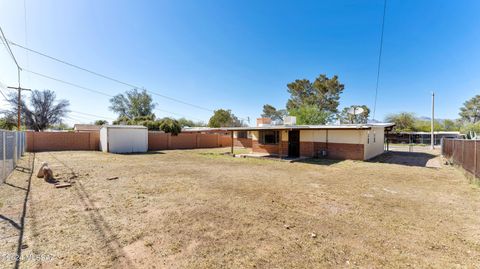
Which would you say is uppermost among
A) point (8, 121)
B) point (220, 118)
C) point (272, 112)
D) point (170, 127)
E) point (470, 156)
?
point (272, 112)

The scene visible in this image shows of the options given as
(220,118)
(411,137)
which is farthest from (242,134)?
(411,137)

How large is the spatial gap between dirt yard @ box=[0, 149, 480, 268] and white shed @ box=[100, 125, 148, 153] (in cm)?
1166

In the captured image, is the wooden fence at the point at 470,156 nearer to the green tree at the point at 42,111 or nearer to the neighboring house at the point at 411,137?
the neighboring house at the point at 411,137

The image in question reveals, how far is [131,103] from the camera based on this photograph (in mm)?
44500

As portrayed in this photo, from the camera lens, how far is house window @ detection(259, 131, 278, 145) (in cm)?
1561

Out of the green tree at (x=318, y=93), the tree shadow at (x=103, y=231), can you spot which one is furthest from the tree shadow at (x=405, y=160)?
the green tree at (x=318, y=93)

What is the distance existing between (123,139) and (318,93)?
90.9 feet

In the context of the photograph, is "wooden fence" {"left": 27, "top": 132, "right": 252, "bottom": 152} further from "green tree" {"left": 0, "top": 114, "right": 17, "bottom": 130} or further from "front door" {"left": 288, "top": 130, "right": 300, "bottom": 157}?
"green tree" {"left": 0, "top": 114, "right": 17, "bottom": 130}

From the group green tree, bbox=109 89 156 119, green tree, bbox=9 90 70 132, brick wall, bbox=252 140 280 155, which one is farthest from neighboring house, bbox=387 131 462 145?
green tree, bbox=9 90 70 132

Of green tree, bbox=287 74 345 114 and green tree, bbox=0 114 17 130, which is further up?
green tree, bbox=287 74 345 114

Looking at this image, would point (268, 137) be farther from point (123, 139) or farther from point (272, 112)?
point (272, 112)

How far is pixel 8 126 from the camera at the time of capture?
109 ft

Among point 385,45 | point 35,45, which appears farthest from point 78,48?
point 385,45

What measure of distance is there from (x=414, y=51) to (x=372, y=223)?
61.0ft
